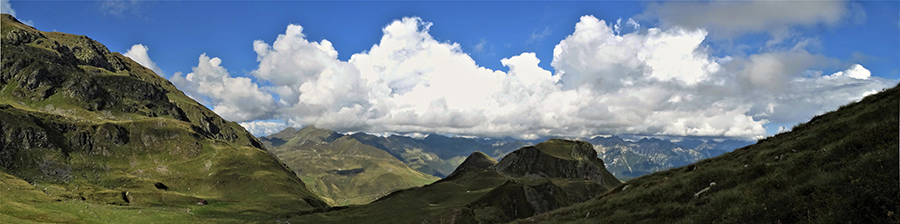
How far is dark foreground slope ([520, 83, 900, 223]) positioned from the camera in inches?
543

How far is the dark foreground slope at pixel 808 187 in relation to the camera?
13.8m

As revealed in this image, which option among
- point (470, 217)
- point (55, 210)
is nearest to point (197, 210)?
point (55, 210)

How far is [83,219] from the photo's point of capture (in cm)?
7388

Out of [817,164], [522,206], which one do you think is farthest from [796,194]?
[522,206]

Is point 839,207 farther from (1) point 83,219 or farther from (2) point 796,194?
(1) point 83,219

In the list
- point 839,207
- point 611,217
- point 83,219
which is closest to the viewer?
point 839,207

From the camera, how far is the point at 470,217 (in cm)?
5606

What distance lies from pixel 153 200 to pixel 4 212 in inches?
4404

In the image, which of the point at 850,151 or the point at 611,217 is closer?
the point at 850,151

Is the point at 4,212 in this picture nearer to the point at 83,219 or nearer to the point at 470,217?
the point at 83,219

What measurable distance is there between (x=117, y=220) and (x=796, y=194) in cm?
10640

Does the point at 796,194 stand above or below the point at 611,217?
above

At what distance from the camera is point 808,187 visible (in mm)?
17109

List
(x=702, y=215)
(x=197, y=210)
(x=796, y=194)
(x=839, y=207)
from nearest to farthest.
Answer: (x=839, y=207) < (x=796, y=194) < (x=702, y=215) < (x=197, y=210)
